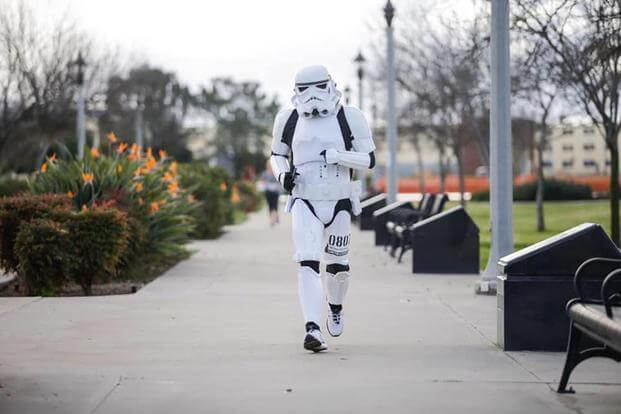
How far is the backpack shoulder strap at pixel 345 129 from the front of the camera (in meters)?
9.52

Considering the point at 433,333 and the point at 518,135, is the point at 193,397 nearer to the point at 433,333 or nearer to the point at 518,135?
the point at 433,333

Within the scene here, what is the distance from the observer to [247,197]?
172 ft

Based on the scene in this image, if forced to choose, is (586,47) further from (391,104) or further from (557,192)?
(557,192)

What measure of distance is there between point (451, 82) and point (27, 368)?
87.3ft

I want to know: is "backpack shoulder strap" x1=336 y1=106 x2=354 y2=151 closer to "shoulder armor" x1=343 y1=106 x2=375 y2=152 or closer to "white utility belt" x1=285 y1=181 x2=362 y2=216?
"shoulder armor" x1=343 y1=106 x2=375 y2=152

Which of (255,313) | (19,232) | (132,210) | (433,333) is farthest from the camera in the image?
(132,210)

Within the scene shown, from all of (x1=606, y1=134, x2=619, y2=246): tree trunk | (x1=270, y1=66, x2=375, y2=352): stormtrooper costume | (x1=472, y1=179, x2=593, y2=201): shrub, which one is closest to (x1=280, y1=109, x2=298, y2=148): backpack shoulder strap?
(x1=270, y1=66, x2=375, y2=352): stormtrooper costume

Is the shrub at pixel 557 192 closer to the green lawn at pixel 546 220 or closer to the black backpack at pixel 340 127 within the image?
the green lawn at pixel 546 220

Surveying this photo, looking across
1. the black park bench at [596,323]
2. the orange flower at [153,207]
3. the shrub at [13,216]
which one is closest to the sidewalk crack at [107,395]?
the black park bench at [596,323]

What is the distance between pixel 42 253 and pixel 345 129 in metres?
5.00

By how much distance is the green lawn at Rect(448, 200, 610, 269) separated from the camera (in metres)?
25.0

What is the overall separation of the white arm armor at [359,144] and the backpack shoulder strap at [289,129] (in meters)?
0.40

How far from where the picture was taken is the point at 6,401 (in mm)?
7090

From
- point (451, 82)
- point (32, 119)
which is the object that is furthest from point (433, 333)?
point (32, 119)
